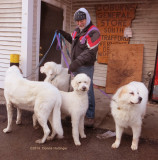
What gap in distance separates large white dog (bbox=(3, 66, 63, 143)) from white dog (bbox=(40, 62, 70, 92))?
38.0 inches

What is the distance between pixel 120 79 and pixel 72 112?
3.75 meters

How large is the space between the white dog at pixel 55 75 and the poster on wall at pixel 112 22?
→ 3038 millimetres

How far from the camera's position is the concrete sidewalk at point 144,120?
4000 millimetres

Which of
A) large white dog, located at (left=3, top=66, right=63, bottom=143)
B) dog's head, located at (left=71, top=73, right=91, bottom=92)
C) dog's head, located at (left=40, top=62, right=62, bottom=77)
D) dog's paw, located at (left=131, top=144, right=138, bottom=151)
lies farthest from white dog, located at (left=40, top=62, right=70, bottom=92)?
dog's paw, located at (left=131, top=144, right=138, bottom=151)

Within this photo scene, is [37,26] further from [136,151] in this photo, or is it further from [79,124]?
[136,151]

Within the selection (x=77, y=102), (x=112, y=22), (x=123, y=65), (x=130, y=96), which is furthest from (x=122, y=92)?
(x=112, y=22)

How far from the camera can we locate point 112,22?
7.05 m

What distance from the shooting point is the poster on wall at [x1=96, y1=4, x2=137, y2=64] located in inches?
268

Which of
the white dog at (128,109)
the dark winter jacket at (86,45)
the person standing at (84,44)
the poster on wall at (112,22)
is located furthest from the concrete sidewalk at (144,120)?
the poster on wall at (112,22)

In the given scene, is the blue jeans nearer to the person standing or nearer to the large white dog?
the person standing

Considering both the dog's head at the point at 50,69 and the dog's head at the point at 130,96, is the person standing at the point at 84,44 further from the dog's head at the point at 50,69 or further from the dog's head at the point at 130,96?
the dog's head at the point at 130,96

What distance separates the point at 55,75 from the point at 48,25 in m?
2.78

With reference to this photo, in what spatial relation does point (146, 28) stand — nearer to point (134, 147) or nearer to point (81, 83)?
point (81, 83)

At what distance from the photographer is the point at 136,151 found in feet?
10.9
